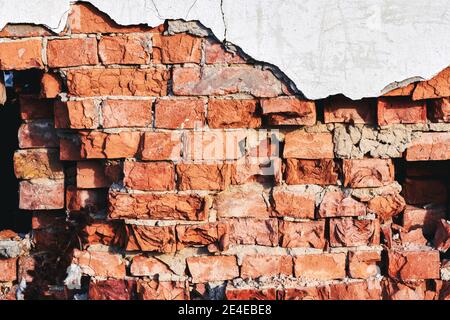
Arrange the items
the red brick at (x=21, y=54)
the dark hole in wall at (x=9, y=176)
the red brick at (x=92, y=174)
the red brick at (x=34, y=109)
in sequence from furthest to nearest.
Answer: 1. the dark hole in wall at (x=9, y=176)
2. the red brick at (x=34, y=109)
3. the red brick at (x=92, y=174)
4. the red brick at (x=21, y=54)

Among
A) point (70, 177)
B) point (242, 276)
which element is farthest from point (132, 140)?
point (242, 276)

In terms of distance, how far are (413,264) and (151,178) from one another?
0.96 m

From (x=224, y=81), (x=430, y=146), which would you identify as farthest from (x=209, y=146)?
(x=430, y=146)

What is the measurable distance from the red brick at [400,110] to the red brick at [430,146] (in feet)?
0.23

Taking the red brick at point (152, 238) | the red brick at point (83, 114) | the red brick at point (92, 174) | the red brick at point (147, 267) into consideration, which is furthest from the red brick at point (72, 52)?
the red brick at point (147, 267)

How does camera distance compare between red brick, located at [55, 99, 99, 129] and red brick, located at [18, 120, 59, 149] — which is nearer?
red brick, located at [55, 99, 99, 129]

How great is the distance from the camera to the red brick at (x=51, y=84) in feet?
6.55

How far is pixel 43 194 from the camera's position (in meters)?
2.16

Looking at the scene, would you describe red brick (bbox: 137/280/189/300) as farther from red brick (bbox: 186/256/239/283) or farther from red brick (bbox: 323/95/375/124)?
red brick (bbox: 323/95/375/124)

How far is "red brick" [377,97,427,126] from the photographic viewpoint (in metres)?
1.92

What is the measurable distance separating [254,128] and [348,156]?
339mm

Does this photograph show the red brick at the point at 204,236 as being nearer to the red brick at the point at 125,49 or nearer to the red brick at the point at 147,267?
the red brick at the point at 147,267

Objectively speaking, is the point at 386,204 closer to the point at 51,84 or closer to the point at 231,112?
the point at 231,112

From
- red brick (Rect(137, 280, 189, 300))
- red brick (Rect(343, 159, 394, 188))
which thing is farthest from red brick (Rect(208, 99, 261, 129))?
red brick (Rect(137, 280, 189, 300))
